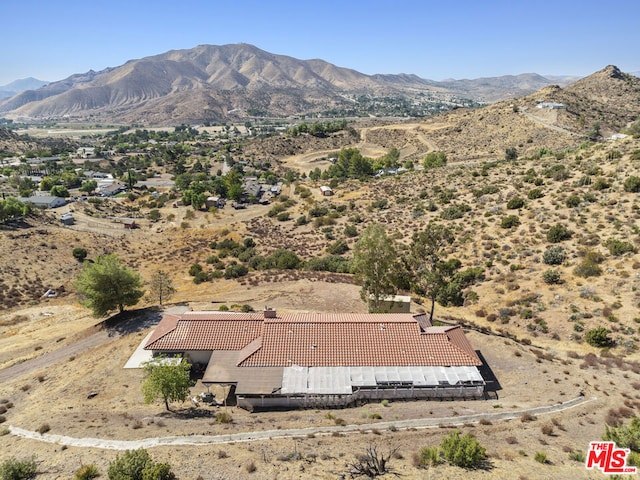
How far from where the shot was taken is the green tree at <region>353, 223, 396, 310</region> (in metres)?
32.0

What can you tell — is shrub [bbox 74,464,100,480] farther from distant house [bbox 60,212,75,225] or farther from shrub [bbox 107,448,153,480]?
distant house [bbox 60,212,75,225]

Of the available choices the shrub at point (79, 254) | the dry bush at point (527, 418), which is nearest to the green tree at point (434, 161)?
the shrub at point (79, 254)

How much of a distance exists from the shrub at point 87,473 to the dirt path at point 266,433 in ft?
6.66

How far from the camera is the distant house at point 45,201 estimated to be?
306ft

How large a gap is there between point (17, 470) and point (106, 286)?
72.9 ft

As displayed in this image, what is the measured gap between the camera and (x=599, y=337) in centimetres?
2827

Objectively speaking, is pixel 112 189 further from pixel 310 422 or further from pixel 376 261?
pixel 310 422

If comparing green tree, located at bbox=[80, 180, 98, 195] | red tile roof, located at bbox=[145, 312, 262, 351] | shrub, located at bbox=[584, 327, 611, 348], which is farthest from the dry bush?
green tree, located at bbox=[80, 180, 98, 195]

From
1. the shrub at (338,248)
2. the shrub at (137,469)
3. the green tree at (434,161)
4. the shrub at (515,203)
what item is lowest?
the shrub at (137,469)

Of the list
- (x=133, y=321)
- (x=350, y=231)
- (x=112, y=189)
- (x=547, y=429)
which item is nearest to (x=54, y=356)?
(x=133, y=321)

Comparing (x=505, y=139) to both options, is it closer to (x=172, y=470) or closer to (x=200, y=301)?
(x=200, y=301)

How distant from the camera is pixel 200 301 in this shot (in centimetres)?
4134

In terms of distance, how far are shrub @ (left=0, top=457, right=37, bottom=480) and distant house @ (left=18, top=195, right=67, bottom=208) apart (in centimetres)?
9367

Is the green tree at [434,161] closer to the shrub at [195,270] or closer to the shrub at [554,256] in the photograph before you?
the shrub at [554,256]
